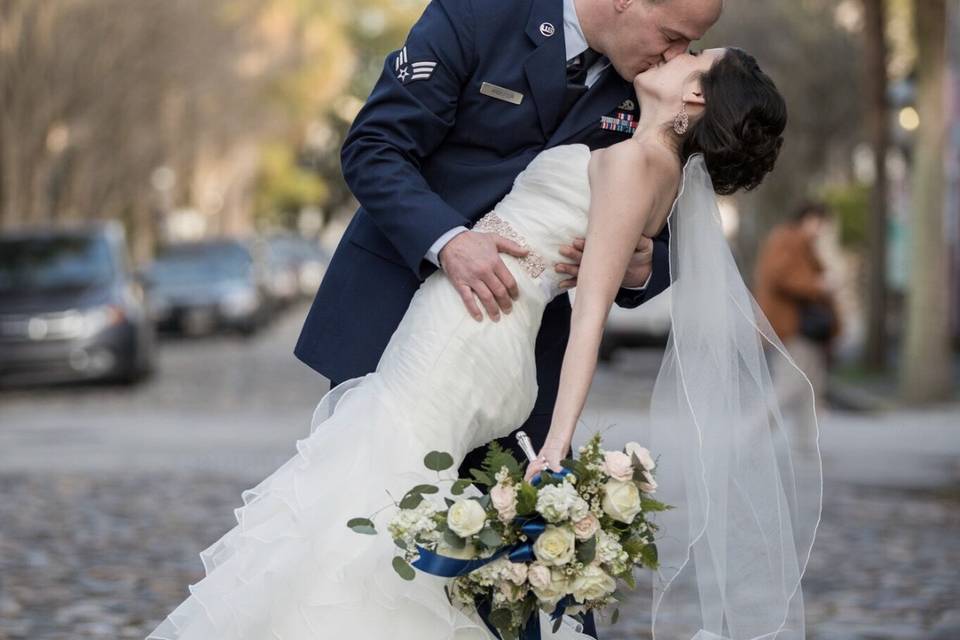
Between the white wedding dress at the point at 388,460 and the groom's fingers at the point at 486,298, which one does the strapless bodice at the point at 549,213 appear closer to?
the white wedding dress at the point at 388,460

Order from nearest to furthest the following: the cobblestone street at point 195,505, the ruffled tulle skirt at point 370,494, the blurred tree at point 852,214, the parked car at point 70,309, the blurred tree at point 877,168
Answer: the ruffled tulle skirt at point 370,494 → the cobblestone street at point 195,505 → the parked car at point 70,309 → the blurred tree at point 877,168 → the blurred tree at point 852,214

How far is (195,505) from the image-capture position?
9.61 meters

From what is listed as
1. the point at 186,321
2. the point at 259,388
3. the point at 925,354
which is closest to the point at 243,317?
the point at 186,321

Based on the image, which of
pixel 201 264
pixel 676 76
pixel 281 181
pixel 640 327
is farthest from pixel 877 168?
pixel 281 181

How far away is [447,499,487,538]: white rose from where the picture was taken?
3.19m

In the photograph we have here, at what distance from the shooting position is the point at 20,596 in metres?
6.93

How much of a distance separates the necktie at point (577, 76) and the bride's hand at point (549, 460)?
78 centimetres

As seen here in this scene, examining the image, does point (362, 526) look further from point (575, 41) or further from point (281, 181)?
point (281, 181)

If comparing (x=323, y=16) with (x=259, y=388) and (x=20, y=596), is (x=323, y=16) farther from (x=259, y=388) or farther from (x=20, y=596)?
(x=20, y=596)

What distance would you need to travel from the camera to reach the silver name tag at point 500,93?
3.66 meters


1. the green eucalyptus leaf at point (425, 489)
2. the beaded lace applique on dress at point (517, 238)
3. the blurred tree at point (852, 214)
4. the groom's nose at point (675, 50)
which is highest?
the groom's nose at point (675, 50)

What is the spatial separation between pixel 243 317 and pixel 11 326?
12906mm

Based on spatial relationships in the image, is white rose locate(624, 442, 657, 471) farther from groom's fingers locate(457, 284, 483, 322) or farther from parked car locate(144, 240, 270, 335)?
parked car locate(144, 240, 270, 335)

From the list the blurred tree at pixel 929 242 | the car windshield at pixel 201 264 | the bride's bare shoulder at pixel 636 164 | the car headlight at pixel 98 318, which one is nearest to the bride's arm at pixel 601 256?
the bride's bare shoulder at pixel 636 164
